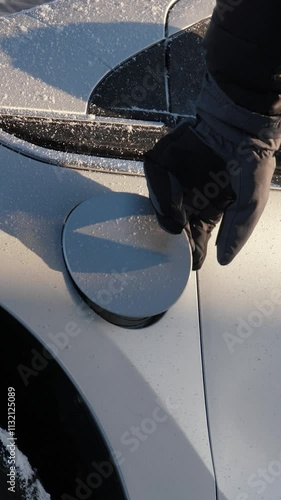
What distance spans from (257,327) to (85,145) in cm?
42

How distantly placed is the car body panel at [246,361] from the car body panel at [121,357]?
3cm

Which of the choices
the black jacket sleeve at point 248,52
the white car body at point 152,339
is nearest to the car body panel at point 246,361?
the white car body at point 152,339

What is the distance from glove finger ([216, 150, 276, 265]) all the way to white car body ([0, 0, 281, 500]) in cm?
8

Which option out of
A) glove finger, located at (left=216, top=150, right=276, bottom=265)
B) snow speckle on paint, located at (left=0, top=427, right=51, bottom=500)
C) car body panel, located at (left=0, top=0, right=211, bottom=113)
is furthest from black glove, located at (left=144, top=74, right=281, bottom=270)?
snow speckle on paint, located at (left=0, top=427, right=51, bottom=500)

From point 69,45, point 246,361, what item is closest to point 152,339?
point 246,361

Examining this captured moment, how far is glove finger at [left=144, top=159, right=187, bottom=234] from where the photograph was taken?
101 cm

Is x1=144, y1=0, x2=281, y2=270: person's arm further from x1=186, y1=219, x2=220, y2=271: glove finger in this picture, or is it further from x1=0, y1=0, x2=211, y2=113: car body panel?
x1=0, y1=0, x2=211, y2=113: car body panel

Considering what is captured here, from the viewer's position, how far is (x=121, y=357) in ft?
3.29

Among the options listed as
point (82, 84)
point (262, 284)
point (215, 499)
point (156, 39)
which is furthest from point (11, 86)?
point (215, 499)

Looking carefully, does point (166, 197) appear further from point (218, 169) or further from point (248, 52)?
point (248, 52)

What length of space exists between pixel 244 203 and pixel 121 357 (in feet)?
0.99

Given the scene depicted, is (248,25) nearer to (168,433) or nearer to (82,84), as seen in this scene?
(82,84)

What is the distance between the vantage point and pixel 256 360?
1.06m

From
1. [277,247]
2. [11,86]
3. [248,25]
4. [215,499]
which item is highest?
[248,25]
